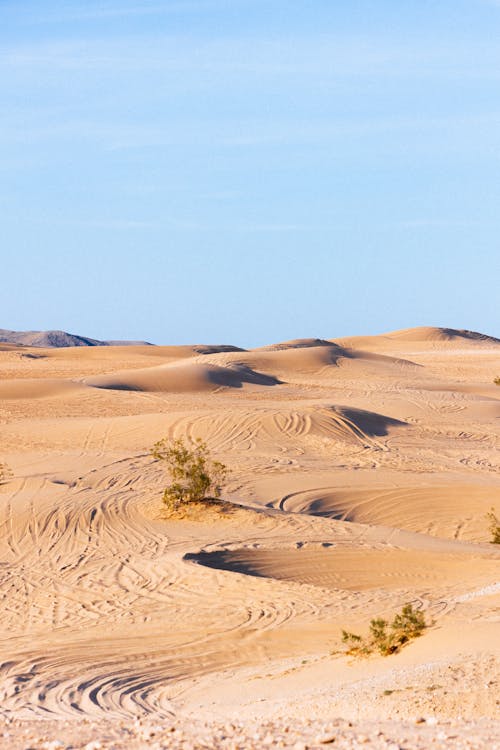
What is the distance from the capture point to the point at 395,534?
14.4 m

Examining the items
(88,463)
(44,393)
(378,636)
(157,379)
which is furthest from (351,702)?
(157,379)

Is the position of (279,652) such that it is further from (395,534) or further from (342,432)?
(342,432)

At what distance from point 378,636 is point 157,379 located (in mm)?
27376

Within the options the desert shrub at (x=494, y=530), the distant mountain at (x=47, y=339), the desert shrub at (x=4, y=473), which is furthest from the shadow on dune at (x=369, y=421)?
the distant mountain at (x=47, y=339)

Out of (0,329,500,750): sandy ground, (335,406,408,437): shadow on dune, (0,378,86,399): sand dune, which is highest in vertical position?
(0,378,86,399): sand dune

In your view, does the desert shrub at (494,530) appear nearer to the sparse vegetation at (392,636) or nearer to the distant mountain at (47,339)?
the sparse vegetation at (392,636)

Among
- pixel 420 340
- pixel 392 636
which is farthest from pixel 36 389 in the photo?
pixel 420 340

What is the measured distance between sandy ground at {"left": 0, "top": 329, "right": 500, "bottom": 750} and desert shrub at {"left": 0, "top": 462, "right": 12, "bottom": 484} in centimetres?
18

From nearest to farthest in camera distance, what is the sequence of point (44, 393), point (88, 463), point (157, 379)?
point (88, 463) < point (44, 393) < point (157, 379)

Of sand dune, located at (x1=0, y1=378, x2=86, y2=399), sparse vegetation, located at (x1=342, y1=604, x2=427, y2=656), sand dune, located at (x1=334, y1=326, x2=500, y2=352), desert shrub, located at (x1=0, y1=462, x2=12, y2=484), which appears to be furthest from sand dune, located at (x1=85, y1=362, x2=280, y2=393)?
sand dune, located at (x1=334, y1=326, x2=500, y2=352)

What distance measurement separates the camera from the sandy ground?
6426 mm

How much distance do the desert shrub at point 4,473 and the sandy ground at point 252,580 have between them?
0.60 ft

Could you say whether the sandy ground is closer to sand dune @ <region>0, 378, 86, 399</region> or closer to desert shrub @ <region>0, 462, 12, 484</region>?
desert shrub @ <region>0, 462, 12, 484</region>

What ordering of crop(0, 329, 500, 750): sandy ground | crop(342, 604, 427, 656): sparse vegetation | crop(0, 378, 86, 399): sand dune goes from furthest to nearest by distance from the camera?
crop(0, 378, 86, 399): sand dune → crop(342, 604, 427, 656): sparse vegetation → crop(0, 329, 500, 750): sandy ground
